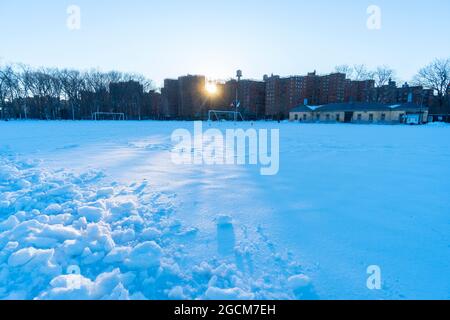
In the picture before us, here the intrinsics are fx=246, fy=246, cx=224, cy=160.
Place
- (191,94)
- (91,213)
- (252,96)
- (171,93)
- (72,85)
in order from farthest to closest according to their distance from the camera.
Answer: (252,96) < (171,93) < (191,94) < (72,85) < (91,213)

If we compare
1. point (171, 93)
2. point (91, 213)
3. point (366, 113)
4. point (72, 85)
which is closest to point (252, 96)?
point (171, 93)

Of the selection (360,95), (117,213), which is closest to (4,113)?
(117,213)

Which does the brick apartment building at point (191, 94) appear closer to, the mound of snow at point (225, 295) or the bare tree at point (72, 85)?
the bare tree at point (72, 85)

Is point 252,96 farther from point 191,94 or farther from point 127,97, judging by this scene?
point 127,97

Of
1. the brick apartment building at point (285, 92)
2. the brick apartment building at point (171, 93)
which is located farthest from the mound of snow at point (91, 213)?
the brick apartment building at point (171, 93)

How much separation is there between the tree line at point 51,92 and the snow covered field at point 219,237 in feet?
209

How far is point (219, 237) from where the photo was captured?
2.79 m

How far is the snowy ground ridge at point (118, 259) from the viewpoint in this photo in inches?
75.8

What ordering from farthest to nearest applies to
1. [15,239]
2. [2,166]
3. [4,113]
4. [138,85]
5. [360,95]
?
[360,95], [138,85], [4,113], [2,166], [15,239]

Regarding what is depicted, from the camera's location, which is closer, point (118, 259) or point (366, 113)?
point (118, 259)

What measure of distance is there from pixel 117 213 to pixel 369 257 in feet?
9.85

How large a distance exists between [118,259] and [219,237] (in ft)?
3.46
